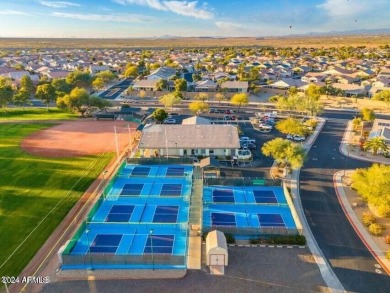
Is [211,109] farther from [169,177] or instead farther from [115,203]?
[115,203]

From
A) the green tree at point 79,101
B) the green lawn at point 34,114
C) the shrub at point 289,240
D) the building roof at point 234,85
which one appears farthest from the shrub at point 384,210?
the building roof at point 234,85

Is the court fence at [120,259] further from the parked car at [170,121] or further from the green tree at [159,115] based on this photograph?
the parked car at [170,121]

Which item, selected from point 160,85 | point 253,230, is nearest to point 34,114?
point 160,85

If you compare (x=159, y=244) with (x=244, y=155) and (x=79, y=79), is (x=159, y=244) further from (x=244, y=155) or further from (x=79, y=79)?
(x=79, y=79)

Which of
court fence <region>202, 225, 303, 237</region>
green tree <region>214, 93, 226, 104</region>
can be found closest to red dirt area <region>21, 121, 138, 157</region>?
green tree <region>214, 93, 226, 104</region>

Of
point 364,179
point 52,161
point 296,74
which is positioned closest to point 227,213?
point 364,179

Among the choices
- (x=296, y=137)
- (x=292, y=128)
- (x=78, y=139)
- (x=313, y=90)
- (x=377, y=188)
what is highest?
(x=377, y=188)

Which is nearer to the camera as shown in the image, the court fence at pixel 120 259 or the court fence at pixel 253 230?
→ the court fence at pixel 120 259
